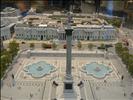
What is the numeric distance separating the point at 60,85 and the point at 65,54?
7.73 m

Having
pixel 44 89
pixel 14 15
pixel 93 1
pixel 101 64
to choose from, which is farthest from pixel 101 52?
pixel 93 1

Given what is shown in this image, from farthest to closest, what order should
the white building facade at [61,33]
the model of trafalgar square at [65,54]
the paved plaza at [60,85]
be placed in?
the white building facade at [61,33] < the model of trafalgar square at [65,54] < the paved plaza at [60,85]

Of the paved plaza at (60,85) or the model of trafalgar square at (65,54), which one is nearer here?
the paved plaza at (60,85)

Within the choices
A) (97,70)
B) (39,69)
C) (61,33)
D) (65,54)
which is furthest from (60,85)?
(61,33)

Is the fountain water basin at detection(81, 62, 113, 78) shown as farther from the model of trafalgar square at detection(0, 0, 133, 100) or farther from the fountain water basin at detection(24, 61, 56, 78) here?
the fountain water basin at detection(24, 61, 56, 78)

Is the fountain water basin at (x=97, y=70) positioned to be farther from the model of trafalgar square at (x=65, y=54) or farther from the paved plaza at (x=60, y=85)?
the paved plaza at (x=60, y=85)

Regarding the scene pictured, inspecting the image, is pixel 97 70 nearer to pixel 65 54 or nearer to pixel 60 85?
pixel 60 85

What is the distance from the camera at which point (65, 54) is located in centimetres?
2933

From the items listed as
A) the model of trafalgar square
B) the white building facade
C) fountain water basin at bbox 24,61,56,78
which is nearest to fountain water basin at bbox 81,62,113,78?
the model of trafalgar square

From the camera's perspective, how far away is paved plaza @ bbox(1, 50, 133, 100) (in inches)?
800

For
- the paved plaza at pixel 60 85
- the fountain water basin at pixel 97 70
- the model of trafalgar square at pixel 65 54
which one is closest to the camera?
the paved plaza at pixel 60 85

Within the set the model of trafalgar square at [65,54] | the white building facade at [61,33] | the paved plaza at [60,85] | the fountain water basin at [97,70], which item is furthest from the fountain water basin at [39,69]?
the white building facade at [61,33]

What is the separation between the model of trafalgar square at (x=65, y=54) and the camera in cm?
2069

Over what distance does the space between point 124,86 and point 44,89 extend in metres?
6.33
